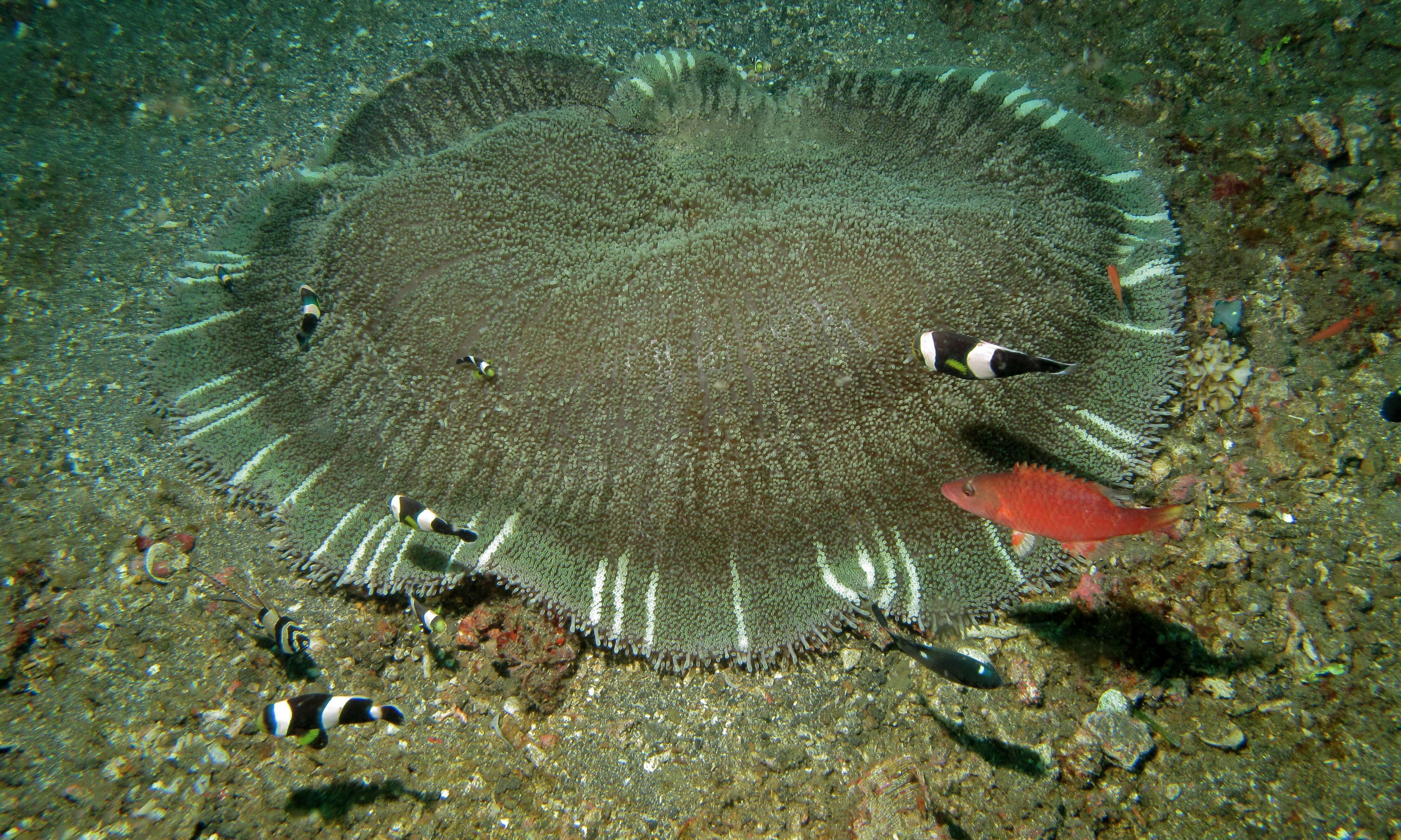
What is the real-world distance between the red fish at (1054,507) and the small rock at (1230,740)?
104 cm

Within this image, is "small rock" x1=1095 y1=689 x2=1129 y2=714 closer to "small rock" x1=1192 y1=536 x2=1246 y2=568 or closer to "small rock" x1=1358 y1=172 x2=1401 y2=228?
"small rock" x1=1192 y1=536 x2=1246 y2=568

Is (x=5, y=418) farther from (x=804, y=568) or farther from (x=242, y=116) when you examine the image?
(x=804, y=568)

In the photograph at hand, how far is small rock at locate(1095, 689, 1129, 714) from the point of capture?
113 inches

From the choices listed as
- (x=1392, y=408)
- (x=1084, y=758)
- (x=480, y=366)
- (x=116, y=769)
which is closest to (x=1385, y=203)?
(x=1392, y=408)

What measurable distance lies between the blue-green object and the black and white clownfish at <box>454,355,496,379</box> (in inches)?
157

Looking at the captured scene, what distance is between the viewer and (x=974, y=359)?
2.49 m

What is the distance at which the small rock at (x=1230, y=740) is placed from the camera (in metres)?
2.67

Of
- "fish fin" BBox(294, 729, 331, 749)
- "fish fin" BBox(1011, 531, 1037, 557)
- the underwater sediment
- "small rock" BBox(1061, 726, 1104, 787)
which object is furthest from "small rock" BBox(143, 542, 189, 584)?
"small rock" BBox(1061, 726, 1104, 787)

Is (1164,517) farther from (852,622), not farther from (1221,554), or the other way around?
(852,622)

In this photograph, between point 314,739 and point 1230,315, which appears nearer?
point 314,739

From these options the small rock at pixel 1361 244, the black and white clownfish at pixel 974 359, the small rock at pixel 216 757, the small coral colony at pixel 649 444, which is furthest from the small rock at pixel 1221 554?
the small rock at pixel 216 757

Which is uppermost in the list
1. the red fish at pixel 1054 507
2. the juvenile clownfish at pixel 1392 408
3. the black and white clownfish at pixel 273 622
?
the red fish at pixel 1054 507

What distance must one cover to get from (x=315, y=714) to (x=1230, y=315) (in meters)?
4.98

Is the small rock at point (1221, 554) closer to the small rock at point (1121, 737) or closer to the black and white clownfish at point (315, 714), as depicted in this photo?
the small rock at point (1121, 737)
